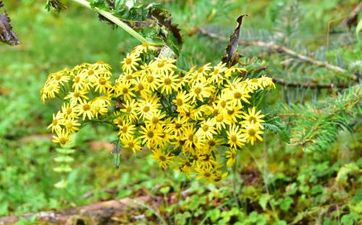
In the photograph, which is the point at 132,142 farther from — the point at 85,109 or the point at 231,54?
the point at 231,54

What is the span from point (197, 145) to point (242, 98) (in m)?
0.13

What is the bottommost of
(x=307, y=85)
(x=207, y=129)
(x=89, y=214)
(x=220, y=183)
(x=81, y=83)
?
(x=89, y=214)

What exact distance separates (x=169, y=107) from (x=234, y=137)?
172mm

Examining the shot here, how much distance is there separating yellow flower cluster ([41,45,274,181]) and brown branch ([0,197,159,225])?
0.62 metres

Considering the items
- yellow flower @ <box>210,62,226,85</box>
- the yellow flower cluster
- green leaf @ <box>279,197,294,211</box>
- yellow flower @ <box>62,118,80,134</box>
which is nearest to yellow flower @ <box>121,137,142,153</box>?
the yellow flower cluster

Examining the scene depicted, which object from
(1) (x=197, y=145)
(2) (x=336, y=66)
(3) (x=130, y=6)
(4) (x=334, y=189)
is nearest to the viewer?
(1) (x=197, y=145)

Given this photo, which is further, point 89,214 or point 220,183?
point 220,183

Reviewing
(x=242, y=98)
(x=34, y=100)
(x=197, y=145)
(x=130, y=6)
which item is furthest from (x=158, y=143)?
(x=34, y=100)

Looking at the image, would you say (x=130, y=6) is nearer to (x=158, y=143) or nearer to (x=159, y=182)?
(x=158, y=143)

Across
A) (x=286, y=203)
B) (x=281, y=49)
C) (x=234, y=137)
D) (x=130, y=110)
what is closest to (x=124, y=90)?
(x=130, y=110)

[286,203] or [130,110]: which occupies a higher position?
[130,110]

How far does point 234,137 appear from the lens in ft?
4.29

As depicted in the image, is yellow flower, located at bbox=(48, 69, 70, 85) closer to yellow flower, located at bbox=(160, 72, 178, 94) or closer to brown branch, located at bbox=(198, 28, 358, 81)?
yellow flower, located at bbox=(160, 72, 178, 94)

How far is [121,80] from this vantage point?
4.54ft
